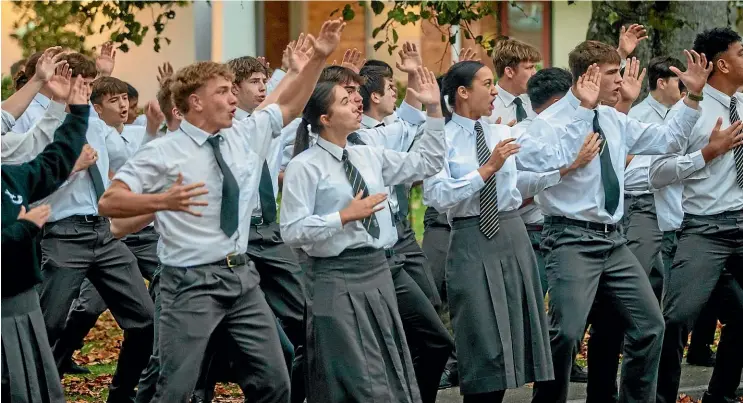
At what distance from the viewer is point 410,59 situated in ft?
25.3

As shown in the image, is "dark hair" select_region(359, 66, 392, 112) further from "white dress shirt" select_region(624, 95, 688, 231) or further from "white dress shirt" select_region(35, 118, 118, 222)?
"white dress shirt" select_region(624, 95, 688, 231)

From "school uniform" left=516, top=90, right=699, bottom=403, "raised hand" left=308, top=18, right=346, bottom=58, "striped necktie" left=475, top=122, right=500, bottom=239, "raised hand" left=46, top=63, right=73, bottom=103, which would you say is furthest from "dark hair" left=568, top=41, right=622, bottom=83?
"raised hand" left=46, top=63, right=73, bottom=103

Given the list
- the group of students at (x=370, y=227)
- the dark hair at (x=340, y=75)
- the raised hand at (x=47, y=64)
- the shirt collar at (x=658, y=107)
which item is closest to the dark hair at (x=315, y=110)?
the group of students at (x=370, y=227)

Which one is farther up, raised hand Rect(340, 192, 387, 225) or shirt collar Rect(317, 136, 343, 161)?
shirt collar Rect(317, 136, 343, 161)

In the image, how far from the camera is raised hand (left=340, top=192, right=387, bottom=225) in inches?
259

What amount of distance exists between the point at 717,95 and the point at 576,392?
224 cm

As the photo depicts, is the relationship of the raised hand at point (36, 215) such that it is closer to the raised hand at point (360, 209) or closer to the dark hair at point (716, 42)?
the raised hand at point (360, 209)

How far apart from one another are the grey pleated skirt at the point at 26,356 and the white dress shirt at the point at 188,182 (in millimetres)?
724

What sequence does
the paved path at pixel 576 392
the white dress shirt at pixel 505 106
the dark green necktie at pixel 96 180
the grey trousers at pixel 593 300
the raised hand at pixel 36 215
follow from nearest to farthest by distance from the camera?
the raised hand at pixel 36 215 < the grey trousers at pixel 593 300 < the dark green necktie at pixel 96 180 < the paved path at pixel 576 392 < the white dress shirt at pixel 505 106

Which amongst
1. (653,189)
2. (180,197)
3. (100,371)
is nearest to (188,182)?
(180,197)

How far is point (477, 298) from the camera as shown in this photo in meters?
7.65

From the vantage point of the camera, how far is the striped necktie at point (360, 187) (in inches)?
272

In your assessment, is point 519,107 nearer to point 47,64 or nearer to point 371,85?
point 371,85

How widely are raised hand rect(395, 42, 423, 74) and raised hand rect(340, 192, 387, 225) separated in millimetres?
1101
